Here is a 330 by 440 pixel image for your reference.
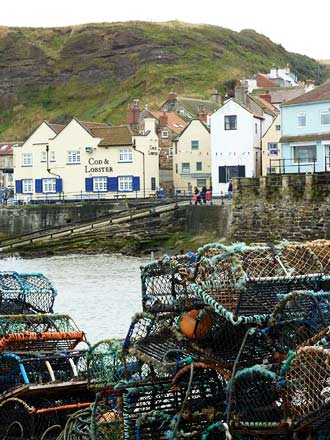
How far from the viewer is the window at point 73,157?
187ft

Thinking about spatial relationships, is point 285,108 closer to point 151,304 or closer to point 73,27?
point 151,304

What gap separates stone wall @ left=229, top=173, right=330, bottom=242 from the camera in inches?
1462

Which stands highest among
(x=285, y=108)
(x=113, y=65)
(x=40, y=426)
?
(x=113, y=65)

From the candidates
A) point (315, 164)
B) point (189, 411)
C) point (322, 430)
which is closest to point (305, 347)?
point (322, 430)

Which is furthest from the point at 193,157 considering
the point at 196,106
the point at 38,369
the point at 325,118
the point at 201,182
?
the point at 38,369

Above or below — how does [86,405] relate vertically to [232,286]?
below

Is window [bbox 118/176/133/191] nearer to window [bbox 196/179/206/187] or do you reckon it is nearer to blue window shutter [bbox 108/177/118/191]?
blue window shutter [bbox 108/177/118/191]

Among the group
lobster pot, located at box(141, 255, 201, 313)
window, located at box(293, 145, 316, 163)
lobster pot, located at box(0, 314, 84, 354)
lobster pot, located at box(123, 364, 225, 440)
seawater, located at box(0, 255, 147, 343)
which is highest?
window, located at box(293, 145, 316, 163)

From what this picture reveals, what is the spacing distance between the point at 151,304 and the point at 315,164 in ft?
100

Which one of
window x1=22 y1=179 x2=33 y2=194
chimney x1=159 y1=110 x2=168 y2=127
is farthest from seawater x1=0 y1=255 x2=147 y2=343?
chimney x1=159 y1=110 x2=168 y2=127

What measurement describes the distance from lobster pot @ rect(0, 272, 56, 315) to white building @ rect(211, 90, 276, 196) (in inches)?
1463

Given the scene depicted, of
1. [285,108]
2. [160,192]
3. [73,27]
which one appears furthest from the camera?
[73,27]

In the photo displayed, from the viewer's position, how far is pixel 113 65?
12594 centimetres

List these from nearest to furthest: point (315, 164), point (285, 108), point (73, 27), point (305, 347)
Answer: point (305, 347) → point (315, 164) → point (285, 108) → point (73, 27)
